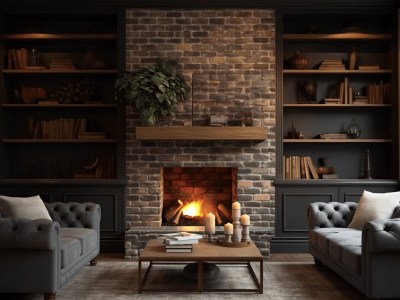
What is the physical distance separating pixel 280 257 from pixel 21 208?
3.08m

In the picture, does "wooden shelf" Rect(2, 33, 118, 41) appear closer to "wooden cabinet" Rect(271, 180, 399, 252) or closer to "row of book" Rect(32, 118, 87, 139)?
"row of book" Rect(32, 118, 87, 139)

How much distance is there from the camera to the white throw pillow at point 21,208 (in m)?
5.18

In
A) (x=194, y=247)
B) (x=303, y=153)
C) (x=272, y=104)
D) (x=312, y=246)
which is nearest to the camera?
(x=194, y=247)

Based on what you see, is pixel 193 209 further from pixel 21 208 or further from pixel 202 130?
pixel 21 208

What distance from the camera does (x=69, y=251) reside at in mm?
4684

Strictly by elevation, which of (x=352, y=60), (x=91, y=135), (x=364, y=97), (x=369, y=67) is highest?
(x=352, y=60)

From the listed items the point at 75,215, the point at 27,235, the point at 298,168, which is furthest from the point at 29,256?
the point at 298,168

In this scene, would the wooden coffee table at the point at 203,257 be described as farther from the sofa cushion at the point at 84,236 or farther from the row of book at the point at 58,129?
the row of book at the point at 58,129

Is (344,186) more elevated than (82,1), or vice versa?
(82,1)

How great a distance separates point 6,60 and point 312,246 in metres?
4.56

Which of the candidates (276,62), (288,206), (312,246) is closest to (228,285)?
(312,246)

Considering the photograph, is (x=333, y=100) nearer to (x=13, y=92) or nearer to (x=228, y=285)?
(x=228, y=285)

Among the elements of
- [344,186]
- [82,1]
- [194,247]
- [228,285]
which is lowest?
[228,285]

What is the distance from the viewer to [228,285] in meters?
4.92
